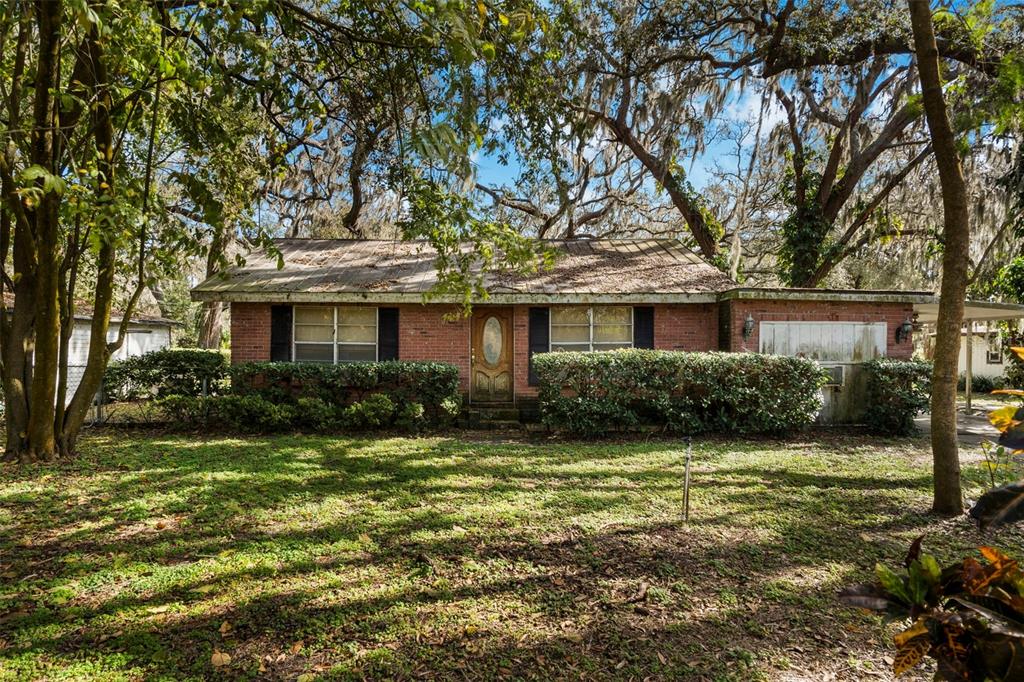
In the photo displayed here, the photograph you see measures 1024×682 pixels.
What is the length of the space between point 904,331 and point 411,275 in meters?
10.4

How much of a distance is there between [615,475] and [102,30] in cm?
637

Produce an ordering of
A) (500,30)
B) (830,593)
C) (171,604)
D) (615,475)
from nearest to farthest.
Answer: (171,604) < (830,593) < (500,30) < (615,475)

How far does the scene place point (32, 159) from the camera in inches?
237

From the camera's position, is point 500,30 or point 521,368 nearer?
point 500,30

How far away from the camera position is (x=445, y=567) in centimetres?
396

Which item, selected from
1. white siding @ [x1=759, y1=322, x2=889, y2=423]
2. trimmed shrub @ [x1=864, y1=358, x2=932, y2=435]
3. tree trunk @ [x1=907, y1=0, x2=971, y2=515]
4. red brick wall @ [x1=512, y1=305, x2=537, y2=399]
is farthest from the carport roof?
red brick wall @ [x1=512, y1=305, x2=537, y2=399]

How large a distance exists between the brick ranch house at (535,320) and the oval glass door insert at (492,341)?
0.9 inches

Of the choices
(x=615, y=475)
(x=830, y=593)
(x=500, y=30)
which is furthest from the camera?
(x=615, y=475)

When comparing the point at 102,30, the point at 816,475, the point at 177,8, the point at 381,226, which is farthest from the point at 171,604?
the point at 381,226

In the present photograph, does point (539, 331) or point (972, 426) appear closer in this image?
point (972, 426)

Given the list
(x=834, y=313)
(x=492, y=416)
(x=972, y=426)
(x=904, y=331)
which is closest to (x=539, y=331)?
(x=492, y=416)

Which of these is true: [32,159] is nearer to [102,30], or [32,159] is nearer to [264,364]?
[102,30]

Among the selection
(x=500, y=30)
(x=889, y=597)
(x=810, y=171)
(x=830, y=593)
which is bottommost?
(x=830, y=593)

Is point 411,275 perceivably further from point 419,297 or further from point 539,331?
point 539,331
